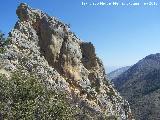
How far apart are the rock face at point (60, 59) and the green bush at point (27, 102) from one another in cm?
1954

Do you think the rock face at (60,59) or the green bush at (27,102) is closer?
the green bush at (27,102)

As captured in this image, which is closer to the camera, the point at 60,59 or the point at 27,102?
the point at 27,102

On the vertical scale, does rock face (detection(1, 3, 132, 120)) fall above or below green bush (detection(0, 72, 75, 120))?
above

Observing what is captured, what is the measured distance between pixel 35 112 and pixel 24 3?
56269 mm

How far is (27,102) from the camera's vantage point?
49125 mm

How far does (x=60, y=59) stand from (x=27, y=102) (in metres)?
47.4

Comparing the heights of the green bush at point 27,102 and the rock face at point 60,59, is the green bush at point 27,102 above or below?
below

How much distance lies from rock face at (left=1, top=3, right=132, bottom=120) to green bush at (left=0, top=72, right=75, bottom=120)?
19536 mm

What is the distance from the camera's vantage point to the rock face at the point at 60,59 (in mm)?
81312

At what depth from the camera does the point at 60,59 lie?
96188 mm

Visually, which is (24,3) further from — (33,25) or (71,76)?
(71,76)

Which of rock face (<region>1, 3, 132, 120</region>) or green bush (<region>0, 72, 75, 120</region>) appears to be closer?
green bush (<region>0, 72, 75, 120</region>)

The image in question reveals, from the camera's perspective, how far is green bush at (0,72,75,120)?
47.7 m

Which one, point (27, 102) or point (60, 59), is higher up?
point (60, 59)
